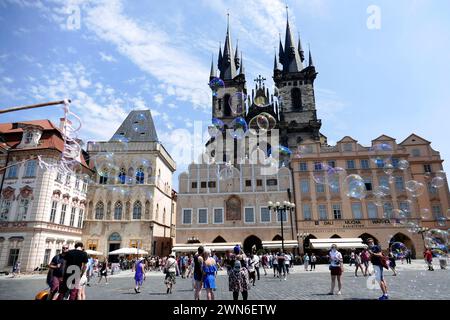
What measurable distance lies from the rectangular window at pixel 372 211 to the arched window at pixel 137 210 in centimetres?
2521

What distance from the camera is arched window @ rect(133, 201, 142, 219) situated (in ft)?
109

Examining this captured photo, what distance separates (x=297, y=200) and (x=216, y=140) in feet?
58.3

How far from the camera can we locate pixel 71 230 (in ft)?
102

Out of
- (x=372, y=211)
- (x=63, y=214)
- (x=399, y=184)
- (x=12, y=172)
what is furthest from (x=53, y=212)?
(x=399, y=184)

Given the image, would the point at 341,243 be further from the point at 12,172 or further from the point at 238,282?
the point at 12,172

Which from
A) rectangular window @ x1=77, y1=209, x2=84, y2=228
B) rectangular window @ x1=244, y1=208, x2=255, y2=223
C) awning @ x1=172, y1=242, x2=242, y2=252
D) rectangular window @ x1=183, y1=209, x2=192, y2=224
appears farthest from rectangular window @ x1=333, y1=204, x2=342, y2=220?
rectangular window @ x1=77, y1=209, x2=84, y2=228

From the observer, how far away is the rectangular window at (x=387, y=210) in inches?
1276

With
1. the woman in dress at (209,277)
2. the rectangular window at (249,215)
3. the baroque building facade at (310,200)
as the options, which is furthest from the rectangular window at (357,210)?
the woman in dress at (209,277)

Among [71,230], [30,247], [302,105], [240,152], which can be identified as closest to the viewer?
[30,247]

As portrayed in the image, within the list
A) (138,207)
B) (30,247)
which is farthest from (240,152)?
(30,247)

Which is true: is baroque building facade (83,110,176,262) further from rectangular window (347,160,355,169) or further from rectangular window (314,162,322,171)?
rectangular window (347,160,355,169)

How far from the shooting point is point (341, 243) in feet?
92.9

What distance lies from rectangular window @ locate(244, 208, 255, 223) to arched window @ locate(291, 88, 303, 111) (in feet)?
91.2

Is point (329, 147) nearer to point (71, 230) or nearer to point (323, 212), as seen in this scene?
point (323, 212)
